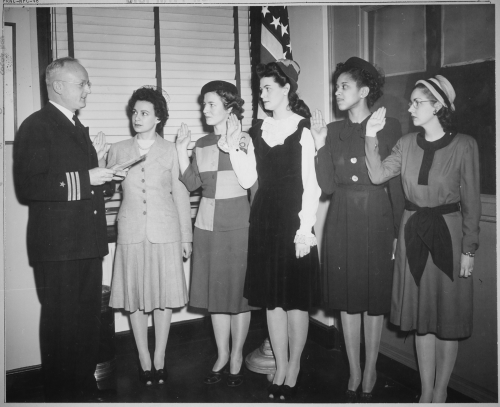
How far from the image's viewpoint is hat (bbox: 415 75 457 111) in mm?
2275

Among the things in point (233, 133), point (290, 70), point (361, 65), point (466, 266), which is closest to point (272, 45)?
point (290, 70)

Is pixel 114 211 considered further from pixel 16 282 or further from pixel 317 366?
pixel 317 366

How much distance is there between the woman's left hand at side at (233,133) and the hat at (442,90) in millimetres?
1019

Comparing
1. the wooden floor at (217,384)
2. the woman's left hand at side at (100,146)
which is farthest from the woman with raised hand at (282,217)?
the woman's left hand at side at (100,146)

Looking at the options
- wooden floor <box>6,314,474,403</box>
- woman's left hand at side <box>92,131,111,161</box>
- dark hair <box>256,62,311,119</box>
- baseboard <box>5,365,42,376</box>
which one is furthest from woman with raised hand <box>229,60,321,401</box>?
baseboard <box>5,365,42,376</box>

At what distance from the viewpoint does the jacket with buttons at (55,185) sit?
7.91 feet

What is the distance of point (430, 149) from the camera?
7.54 feet

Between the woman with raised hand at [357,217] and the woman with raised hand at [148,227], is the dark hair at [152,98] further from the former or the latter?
the woman with raised hand at [357,217]

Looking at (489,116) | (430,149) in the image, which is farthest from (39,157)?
(489,116)

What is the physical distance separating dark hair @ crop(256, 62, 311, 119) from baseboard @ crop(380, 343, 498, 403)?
1.64m

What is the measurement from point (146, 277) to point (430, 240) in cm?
162

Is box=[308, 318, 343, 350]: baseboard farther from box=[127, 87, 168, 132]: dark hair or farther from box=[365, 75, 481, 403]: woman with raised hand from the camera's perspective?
box=[127, 87, 168, 132]: dark hair

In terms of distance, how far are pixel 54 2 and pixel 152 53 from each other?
0.74 meters

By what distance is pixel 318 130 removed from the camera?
2.44 m
